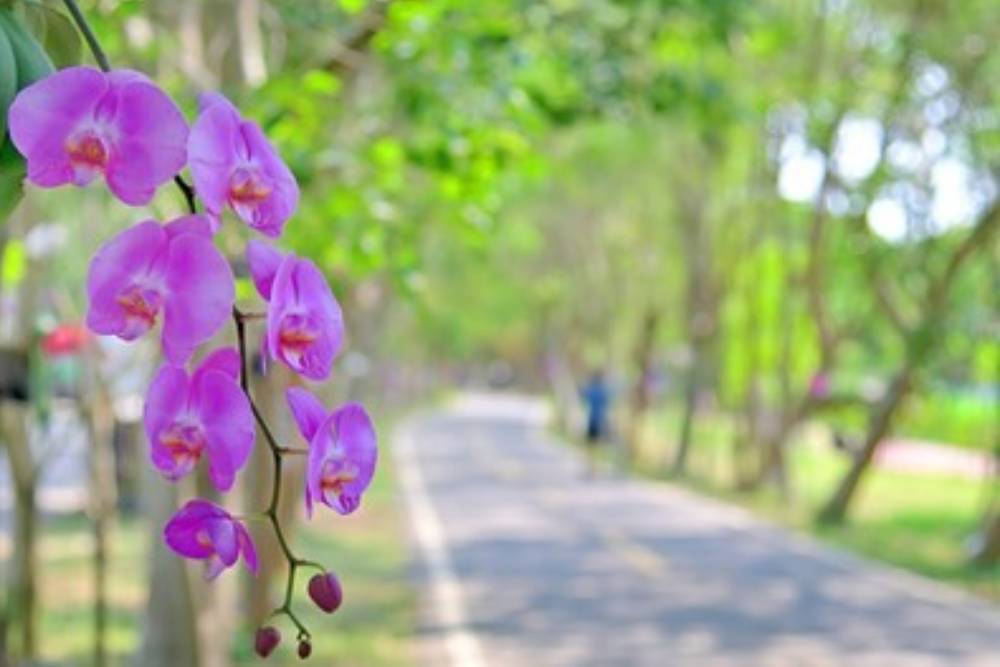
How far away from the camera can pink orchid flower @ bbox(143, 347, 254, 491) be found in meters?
1.06

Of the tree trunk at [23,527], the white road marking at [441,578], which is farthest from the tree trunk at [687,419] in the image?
the tree trunk at [23,527]

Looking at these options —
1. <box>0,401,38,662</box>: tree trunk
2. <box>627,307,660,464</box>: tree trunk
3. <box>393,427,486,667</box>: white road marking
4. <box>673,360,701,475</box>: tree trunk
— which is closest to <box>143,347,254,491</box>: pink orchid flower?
<box>0,401,38,662</box>: tree trunk

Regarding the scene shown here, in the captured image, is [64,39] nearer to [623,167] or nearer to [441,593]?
[441,593]

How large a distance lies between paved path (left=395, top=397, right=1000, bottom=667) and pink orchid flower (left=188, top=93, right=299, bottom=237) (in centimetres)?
1054

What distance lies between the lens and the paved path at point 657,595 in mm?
12258

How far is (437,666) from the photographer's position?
11.3 m

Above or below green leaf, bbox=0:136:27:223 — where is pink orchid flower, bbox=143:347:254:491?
below

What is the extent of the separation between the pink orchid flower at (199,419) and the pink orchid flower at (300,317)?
39 millimetres

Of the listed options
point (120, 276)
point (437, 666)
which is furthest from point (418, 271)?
point (120, 276)

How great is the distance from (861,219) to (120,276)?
23486mm

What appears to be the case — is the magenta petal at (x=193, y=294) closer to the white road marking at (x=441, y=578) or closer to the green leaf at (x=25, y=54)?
the green leaf at (x=25, y=54)

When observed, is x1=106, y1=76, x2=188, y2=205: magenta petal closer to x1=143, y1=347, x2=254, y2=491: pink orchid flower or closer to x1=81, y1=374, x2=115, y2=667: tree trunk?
x1=143, y1=347, x2=254, y2=491: pink orchid flower

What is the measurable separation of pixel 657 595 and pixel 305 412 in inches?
571

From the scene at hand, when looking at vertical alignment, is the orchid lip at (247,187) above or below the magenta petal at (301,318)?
above
